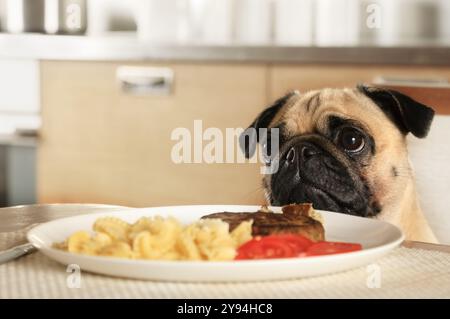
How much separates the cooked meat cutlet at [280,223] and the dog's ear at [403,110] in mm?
705

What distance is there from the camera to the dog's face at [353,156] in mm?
1567

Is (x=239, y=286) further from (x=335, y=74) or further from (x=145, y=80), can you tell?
(x=145, y=80)

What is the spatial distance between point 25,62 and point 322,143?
163 cm

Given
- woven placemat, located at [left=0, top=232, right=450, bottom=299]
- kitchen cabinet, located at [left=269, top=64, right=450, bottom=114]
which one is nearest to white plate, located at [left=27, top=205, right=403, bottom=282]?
woven placemat, located at [left=0, top=232, right=450, bottom=299]

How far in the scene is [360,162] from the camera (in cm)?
158

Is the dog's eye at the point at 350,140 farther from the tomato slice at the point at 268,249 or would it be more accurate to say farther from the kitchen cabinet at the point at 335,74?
the tomato slice at the point at 268,249

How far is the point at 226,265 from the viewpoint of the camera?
66 centimetres

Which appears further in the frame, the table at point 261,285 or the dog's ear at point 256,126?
the dog's ear at point 256,126

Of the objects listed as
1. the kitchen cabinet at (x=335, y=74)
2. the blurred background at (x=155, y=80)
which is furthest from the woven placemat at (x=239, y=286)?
the blurred background at (x=155, y=80)

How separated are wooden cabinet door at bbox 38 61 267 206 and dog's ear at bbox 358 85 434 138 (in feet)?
3.45

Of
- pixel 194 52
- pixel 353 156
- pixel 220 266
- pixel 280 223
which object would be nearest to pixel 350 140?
pixel 353 156

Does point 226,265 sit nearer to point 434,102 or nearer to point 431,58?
point 434,102

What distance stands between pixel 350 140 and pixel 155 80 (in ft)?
4.20

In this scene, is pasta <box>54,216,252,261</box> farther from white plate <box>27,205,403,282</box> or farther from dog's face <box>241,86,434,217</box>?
dog's face <box>241,86,434,217</box>
